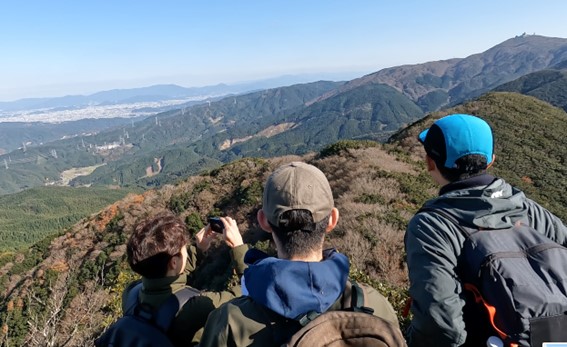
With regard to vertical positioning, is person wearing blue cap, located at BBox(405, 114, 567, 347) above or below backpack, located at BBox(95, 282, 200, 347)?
above

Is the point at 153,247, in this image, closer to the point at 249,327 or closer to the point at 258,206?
the point at 249,327

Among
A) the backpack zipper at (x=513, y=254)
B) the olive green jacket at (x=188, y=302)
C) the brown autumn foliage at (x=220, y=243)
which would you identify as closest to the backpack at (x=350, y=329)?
the backpack zipper at (x=513, y=254)

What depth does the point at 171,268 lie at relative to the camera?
8.52ft

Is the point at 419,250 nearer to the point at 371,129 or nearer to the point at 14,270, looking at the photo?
the point at 14,270

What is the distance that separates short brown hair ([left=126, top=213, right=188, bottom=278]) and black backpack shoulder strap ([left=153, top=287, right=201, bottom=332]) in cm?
19

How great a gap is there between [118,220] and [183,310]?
28.9 metres

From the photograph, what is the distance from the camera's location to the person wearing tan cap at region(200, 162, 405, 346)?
5.58 feet

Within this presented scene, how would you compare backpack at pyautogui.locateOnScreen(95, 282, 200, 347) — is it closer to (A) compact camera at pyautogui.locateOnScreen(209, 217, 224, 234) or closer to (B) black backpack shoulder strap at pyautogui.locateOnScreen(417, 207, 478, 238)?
(A) compact camera at pyautogui.locateOnScreen(209, 217, 224, 234)

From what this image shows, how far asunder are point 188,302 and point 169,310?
0.43 ft

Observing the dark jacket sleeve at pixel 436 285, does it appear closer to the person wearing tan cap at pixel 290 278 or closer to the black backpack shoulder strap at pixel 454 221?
the black backpack shoulder strap at pixel 454 221

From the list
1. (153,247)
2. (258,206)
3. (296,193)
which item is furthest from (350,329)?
(258,206)

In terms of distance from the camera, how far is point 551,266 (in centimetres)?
203

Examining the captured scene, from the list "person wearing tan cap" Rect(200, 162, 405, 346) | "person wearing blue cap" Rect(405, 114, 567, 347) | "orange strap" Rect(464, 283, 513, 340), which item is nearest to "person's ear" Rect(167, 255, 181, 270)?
"person wearing tan cap" Rect(200, 162, 405, 346)

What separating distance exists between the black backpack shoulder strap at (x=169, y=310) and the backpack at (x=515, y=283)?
169 cm
